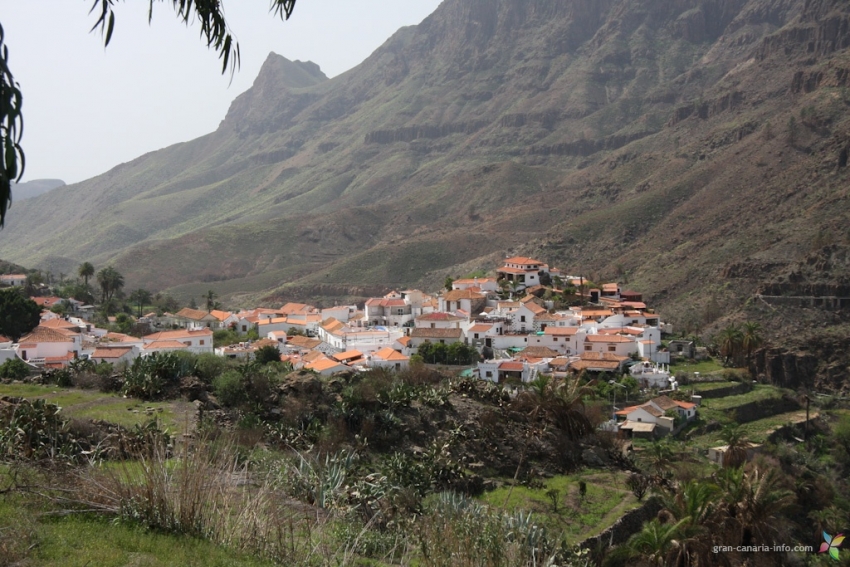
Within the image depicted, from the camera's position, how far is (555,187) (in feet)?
374

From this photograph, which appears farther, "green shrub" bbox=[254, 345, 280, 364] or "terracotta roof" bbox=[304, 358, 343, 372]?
"green shrub" bbox=[254, 345, 280, 364]

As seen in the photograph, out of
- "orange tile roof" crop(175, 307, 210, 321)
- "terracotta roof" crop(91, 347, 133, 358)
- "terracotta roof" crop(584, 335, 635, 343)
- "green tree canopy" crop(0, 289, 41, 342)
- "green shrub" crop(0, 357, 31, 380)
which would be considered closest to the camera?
"green shrub" crop(0, 357, 31, 380)

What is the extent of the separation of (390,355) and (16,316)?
17559 mm

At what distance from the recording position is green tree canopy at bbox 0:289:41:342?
36.2m

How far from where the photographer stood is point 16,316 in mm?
36531

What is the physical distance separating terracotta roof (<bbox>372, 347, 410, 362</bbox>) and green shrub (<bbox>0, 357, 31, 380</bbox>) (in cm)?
1568

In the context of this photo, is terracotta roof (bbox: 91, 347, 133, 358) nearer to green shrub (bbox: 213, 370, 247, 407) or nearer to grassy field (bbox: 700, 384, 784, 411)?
green shrub (bbox: 213, 370, 247, 407)

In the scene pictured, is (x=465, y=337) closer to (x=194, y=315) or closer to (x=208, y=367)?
(x=208, y=367)

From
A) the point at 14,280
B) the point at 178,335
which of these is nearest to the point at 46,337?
the point at 178,335

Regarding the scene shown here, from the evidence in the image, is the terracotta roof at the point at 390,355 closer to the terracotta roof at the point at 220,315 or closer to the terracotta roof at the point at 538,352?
the terracotta roof at the point at 538,352

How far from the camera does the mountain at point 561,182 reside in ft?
221

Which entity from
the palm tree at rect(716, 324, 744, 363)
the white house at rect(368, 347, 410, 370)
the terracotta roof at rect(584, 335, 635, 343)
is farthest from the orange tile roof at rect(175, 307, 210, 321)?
the palm tree at rect(716, 324, 744, 363)

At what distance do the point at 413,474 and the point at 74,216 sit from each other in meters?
186

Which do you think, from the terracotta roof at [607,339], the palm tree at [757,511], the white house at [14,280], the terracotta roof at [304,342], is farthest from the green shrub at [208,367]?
the white house at [14,280]
